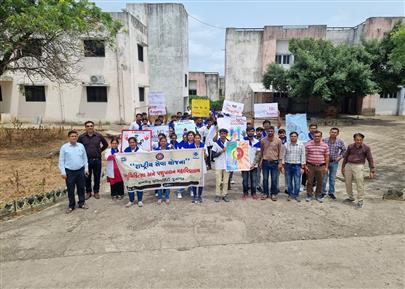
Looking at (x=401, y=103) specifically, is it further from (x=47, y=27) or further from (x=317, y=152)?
(x=47, y=27)

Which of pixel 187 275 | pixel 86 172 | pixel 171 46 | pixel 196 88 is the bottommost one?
pixel 187 275

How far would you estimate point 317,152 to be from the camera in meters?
6.14

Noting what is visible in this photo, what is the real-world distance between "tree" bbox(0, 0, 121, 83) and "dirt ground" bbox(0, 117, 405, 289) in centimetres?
527

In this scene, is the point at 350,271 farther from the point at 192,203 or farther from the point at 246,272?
the point at 192,203

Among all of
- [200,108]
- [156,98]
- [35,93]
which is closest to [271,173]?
[200,108]

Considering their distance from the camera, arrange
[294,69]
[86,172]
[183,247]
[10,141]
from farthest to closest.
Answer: [294,69], [10,141], [86,172], [183,247]

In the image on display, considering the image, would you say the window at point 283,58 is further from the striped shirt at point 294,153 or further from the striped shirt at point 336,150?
the striped shirt at point 294,153

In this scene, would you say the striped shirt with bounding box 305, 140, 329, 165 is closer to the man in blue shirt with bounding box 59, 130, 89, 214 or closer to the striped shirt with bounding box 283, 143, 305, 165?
the striped shirt with bounding box 283, 143, 305, 165

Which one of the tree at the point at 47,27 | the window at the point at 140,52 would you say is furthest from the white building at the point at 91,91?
the tree at the point at 47,27

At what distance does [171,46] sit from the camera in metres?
25.8

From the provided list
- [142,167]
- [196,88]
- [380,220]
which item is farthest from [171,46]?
[380,220]

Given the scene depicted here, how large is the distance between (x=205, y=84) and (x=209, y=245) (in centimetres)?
3718

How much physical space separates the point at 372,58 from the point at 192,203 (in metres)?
20.3

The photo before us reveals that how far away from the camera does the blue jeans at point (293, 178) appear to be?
6246mm
